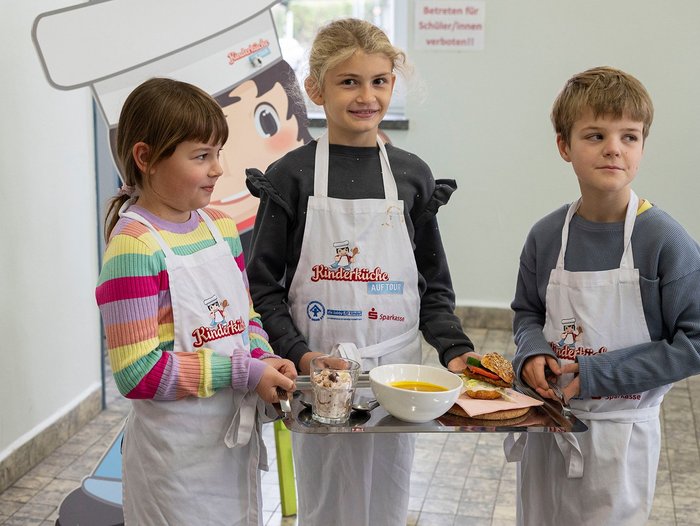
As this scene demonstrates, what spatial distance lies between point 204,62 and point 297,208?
0.79 meters

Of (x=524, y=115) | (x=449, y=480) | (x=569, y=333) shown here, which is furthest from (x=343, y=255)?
(x=524, y=115)

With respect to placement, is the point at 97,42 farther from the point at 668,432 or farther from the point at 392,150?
the point at 668,432

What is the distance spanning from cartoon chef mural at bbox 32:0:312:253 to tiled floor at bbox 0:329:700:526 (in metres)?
0.81

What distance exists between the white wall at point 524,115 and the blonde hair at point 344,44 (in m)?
2.06

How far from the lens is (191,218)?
1.39 meters

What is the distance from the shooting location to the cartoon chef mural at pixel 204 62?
202 cm

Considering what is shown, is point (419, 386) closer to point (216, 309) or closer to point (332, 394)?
Result: point (332, 394)

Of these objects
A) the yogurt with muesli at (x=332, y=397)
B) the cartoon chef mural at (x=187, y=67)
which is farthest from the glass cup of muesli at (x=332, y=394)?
the cartoon chef mural at (x=187, y=67)

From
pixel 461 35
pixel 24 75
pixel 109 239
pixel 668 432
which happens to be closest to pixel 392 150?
pixel 109 239

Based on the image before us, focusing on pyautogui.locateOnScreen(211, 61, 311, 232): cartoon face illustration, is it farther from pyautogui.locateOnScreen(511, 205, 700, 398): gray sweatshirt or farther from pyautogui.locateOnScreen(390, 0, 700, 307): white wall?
pyautogui.locateOnScreen(390, 0, 700, 307): white wall

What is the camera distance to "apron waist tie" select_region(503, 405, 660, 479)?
137cm

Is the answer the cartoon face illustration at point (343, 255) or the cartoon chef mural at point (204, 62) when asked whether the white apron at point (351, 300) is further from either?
the cartoon chef mural at point (204, 62)

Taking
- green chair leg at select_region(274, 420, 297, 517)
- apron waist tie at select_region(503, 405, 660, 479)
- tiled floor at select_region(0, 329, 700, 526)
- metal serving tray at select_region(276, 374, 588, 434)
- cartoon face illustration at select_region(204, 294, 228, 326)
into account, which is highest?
cartoon face illustration at select_region(204, 294, 228, 326)

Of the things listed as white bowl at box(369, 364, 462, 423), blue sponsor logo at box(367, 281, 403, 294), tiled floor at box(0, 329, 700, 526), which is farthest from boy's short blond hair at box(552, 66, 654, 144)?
tiled floor at box(0, 329, 700, 526)
